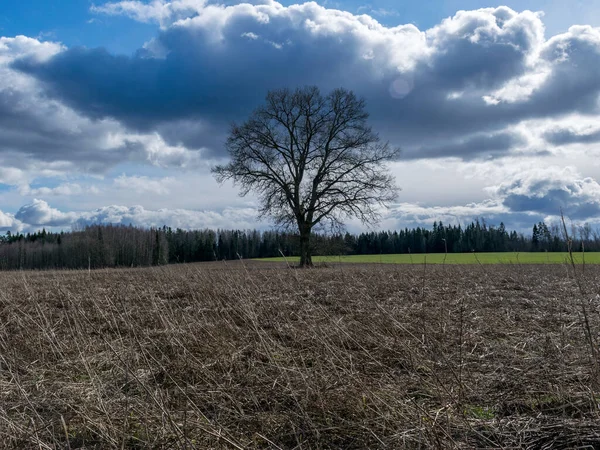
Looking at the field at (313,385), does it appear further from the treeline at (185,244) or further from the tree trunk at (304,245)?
the treeline at (185,244)

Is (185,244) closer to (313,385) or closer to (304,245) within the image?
(304,245)

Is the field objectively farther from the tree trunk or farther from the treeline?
the treeline

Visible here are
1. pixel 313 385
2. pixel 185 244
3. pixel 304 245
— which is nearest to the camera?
pixel 313 385

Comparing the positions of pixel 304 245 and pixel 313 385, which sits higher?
pixel 304 245

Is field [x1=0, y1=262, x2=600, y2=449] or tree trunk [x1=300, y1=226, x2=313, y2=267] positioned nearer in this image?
field [x1=0, y1=262, x2=600, y2=449]

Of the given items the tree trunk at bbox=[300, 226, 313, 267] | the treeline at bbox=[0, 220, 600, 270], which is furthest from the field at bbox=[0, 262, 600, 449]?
the treeline at bbox=[0, 220, 600, 270]

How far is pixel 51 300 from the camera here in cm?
933

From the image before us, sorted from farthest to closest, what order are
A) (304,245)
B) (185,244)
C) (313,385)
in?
1. (185,244)
2. (304,245)
3. (313,385)

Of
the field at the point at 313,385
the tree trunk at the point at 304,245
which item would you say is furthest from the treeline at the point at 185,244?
the field at the point at 313,385

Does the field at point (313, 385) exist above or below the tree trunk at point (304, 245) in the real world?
below

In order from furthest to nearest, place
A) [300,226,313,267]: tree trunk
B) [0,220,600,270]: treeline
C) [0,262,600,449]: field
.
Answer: [0,220,600,270]: treeline
[300,226,313,267]: tree trunk
[0,262,600,449]: field

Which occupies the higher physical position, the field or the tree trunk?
the tree trunk

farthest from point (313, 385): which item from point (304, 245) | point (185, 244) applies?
point (185, 244)

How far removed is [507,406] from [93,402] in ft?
11.3
